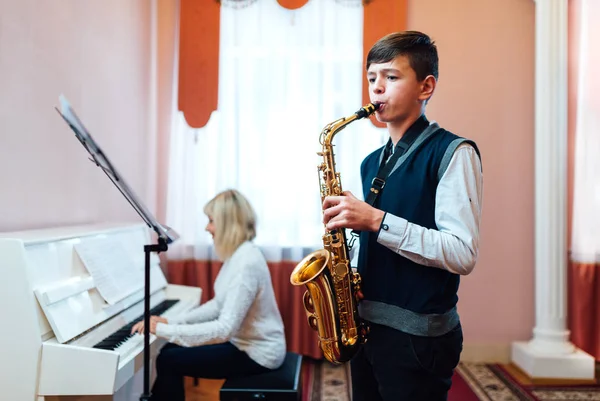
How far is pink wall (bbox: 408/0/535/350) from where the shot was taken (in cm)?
391

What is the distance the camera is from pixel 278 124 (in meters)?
3.89

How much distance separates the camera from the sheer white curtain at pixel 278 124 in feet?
12.7

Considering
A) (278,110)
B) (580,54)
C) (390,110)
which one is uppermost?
(580,54)

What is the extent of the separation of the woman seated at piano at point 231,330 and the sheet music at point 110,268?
23 cm

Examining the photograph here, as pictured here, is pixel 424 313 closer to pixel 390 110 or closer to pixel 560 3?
pixel 390 110

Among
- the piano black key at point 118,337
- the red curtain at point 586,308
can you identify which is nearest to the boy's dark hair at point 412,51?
the piano black key at point 118,337

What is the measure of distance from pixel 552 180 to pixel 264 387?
8.36ft

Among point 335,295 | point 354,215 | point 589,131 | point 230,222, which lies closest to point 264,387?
point 230,222

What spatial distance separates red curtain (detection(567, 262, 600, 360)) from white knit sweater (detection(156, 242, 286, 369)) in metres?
2.47

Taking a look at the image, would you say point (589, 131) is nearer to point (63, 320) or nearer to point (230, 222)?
point (230, 222)

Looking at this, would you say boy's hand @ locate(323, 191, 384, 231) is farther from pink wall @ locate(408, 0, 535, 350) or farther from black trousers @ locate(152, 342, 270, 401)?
pink wall @ locate(408, 0, 535, 350)

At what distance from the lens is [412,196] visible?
4.42 ft

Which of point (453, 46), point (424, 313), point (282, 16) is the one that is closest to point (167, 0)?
point (282, 16)

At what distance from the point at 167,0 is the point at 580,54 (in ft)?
10.2
